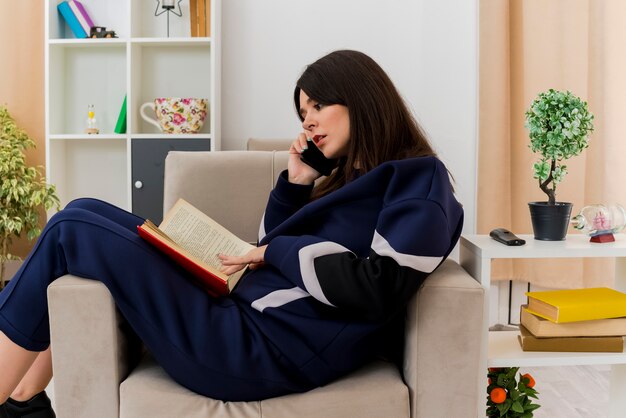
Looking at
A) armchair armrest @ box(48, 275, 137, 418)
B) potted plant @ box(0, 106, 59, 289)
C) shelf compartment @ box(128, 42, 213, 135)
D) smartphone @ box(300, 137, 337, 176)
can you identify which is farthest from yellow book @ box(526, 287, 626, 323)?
potted plant @ box(0, 106, 59, 289)

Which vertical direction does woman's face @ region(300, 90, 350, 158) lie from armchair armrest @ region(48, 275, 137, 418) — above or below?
above

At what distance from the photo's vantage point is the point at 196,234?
61.2 inches

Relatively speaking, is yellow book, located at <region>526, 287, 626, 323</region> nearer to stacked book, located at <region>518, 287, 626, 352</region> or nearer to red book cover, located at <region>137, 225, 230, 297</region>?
stacked book, located at <region>518, 287, 626, 352</region>

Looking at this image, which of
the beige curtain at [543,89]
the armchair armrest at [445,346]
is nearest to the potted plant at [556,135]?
the armchair armrest at [445,346]

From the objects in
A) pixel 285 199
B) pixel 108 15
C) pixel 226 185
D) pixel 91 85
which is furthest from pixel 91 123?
pixel 285 199

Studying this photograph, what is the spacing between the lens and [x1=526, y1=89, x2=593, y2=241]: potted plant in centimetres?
162

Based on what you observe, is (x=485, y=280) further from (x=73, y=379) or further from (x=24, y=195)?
(x=24, y=195)

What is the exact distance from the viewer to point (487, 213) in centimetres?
296

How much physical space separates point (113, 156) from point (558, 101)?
2.41 m

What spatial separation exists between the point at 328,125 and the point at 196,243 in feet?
1.31

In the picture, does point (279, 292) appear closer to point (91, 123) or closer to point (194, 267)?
point (194, 267)

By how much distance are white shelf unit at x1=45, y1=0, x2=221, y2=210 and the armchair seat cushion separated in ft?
6.40

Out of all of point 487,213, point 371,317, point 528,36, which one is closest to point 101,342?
point 371,317

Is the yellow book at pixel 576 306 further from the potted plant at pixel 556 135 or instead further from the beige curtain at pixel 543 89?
the beige curtain at pixel 543 89
